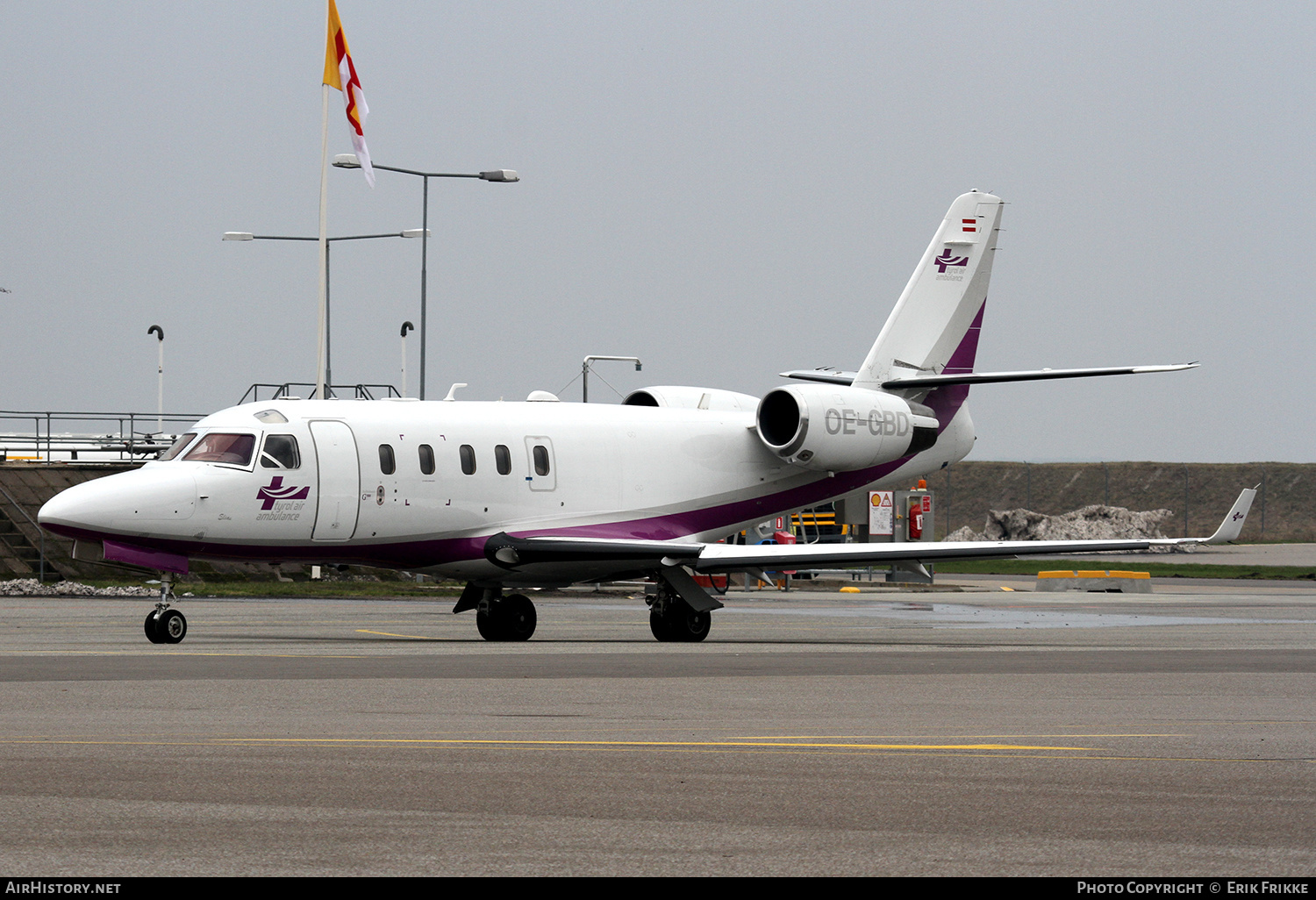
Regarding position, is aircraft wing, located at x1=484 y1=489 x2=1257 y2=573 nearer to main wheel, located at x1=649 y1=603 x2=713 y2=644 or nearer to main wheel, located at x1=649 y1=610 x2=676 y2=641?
main wheel, located at x1=649 y1=603 x2=713 y2=644

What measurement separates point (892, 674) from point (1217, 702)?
3764mm

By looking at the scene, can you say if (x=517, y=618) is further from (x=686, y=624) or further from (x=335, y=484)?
(x=335, y=484)

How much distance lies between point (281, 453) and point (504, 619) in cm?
420

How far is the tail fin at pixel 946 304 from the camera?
1164 inches

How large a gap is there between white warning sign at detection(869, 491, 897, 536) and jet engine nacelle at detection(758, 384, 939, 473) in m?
22.0

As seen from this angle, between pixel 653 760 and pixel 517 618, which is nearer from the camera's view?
pixel 653 760

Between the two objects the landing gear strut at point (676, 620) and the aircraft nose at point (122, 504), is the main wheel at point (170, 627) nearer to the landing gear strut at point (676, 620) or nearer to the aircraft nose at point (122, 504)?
the aircraft nose at point (122, 504)

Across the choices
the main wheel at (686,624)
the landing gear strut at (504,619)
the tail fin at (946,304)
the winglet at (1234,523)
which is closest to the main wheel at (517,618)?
the landing gear strut at (504,619)

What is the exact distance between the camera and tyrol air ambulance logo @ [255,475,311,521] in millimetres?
22953

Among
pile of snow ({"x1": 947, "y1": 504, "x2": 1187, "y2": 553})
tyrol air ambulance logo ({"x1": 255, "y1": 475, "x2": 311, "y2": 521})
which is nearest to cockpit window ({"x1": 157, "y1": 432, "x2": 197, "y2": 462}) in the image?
tyrol air ambulance logo ({"x1": 255, "y1": 475, "x2": 311, "y2": 521})

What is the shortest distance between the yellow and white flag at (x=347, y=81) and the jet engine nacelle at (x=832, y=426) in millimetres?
20110

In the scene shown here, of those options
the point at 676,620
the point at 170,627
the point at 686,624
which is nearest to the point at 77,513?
the point at 170,627

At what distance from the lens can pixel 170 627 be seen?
71.8 ft
